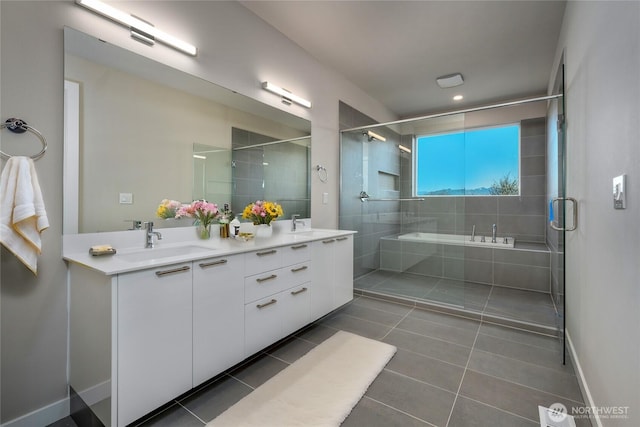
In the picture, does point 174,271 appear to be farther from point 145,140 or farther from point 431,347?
point 431,347

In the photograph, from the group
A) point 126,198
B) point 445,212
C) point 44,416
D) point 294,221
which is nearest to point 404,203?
point 445,212

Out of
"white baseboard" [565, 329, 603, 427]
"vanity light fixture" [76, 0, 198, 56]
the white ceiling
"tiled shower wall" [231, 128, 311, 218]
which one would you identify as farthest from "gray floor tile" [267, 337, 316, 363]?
the white ceiling

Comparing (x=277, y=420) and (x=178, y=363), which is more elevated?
(x=178, y=363)

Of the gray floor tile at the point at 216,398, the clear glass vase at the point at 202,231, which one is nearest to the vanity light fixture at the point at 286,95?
the clear glass vase at the point at 202,231

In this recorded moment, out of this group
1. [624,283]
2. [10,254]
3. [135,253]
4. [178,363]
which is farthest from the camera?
[135,253]

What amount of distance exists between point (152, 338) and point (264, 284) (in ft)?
2.37

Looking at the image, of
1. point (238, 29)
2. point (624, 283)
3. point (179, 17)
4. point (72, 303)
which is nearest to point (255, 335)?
point (72, 303)

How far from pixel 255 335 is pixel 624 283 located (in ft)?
6.04

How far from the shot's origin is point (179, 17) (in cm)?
195

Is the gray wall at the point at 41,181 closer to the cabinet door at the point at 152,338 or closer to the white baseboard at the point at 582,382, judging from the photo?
the cabinet door at the point at 152,338

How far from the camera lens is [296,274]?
2.22m

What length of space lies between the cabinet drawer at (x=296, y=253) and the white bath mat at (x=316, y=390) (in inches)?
26.9

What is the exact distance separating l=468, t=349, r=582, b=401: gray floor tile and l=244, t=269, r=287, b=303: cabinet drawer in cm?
143

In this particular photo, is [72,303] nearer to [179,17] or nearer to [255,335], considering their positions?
[255,335]
